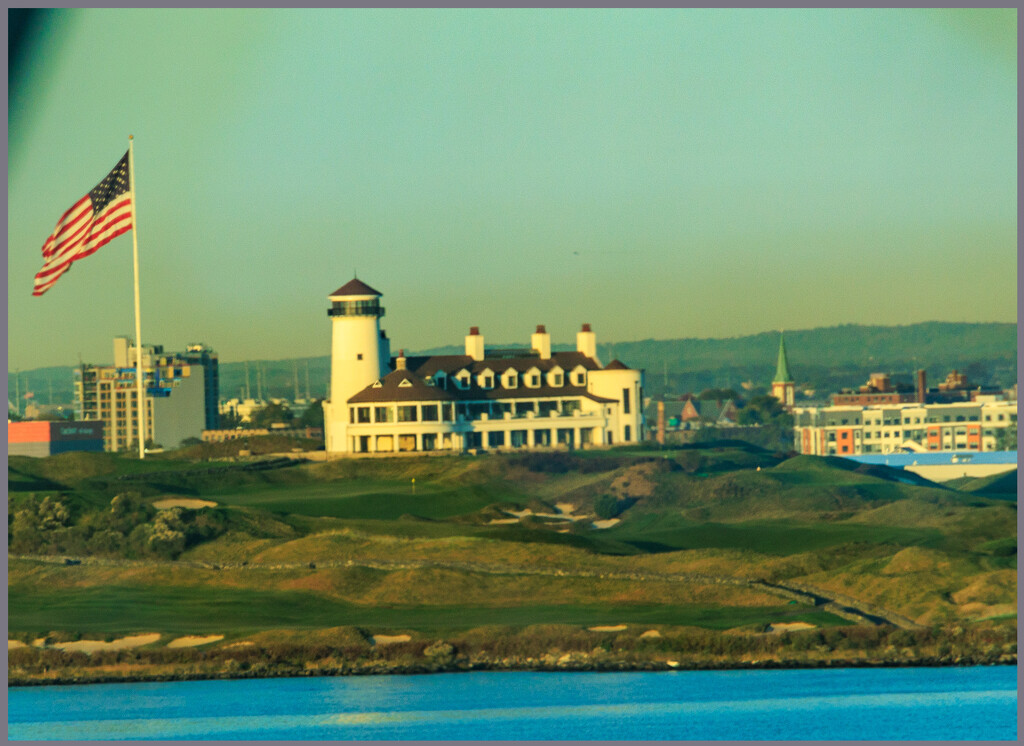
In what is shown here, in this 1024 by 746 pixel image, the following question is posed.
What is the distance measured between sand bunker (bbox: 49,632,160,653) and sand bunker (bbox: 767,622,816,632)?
874 inches

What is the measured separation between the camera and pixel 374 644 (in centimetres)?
7106

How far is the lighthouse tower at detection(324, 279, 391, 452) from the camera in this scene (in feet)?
370

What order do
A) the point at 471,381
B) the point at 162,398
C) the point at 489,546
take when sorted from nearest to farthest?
1. the point at 489,546
2. the point at 471,381
3. the point at 162,398

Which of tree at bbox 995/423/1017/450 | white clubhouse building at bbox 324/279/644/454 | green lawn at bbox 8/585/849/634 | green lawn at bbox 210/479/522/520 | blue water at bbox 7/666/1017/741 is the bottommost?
blue water at bbox 7/666/1017/741

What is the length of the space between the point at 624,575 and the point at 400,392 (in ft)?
112

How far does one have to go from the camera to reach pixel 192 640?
239 ft

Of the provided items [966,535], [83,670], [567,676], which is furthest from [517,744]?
[966,535]

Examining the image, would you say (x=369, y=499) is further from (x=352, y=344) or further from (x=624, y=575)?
(x=624, y=575)

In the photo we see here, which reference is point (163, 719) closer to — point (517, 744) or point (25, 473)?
point (517, 744)

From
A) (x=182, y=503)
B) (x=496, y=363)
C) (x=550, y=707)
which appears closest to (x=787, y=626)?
(x=550, y=707)

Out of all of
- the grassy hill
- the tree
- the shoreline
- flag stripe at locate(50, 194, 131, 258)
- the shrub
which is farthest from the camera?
the tree

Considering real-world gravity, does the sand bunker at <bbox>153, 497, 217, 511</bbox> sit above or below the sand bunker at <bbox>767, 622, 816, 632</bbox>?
above

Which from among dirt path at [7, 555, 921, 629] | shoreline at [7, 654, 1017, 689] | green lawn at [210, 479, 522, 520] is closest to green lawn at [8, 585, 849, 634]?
dirt path at [7, 555, 921, 629]

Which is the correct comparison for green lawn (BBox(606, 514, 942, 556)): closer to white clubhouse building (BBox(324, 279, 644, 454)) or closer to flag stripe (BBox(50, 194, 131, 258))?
white clubhouse building (BBox(324, 279, 644, 454))
